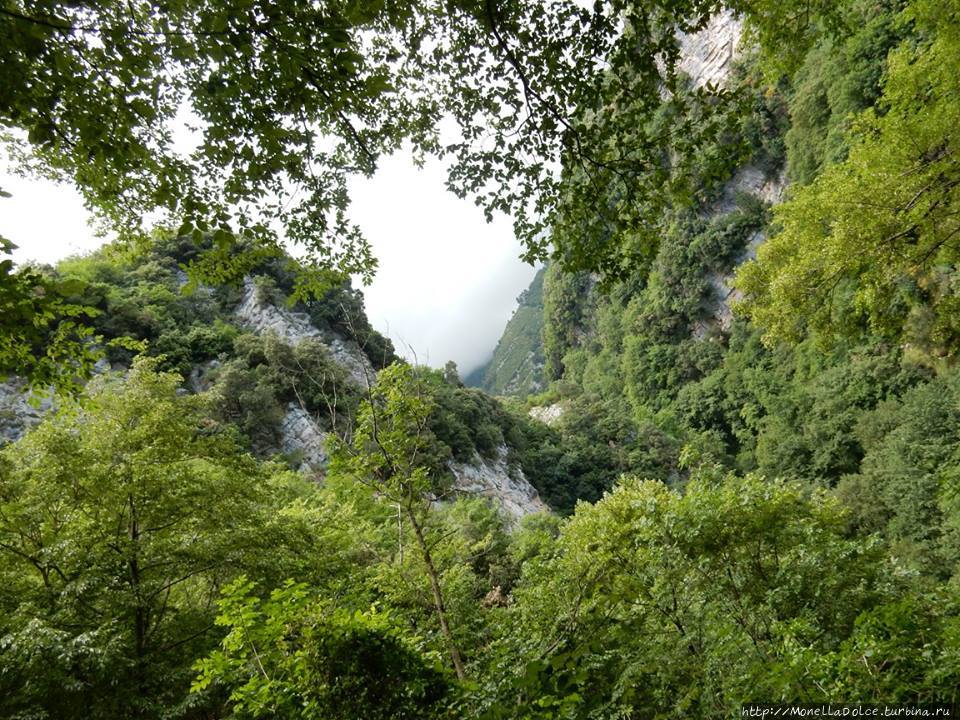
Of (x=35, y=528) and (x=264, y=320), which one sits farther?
(x=264, y=320)

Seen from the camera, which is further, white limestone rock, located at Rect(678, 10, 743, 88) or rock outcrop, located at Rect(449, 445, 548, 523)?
white limestone rock, located at Rect(678, 10, 743, 88)

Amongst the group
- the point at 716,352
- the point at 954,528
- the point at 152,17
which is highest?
the point at 716,352

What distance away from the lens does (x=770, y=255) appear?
9180 millimetres

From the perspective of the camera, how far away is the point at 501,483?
1231 inches

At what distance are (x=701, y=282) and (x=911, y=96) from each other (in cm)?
4437

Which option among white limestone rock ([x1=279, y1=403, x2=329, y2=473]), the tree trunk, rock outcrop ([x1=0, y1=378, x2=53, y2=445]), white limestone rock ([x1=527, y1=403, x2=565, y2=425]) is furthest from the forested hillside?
white limestone rock ([x1=527, y1=403, x2=565, y2=425])

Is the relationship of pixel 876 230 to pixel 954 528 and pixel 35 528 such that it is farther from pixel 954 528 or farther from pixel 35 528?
pixel 954 528

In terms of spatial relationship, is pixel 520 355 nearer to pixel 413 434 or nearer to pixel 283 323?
pixel 283 323

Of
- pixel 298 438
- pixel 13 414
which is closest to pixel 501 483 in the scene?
pixel 298 438

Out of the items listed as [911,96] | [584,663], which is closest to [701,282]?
[911,96]

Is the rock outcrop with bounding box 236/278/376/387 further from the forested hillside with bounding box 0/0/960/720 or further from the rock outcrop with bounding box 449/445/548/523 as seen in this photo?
the forested hillside with bounding box 0/0/960/720

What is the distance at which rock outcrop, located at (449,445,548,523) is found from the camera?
89.4 feet

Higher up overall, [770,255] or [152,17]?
[152,17]

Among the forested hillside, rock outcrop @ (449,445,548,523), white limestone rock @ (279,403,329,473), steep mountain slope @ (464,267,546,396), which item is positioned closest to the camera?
the forested hillside
